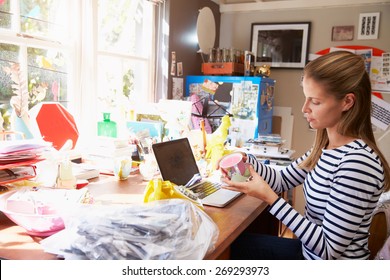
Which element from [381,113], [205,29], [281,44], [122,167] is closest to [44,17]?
[122,167]

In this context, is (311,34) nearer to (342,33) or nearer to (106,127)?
(342,33)

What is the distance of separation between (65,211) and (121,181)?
67 centimetres

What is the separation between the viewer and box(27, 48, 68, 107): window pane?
1.95 meters

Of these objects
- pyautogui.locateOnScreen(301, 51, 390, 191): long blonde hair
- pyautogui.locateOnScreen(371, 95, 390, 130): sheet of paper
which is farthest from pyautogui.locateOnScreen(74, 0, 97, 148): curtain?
pyautogui.locateOnScreen(371, 95, 390, 130): sheet of paper

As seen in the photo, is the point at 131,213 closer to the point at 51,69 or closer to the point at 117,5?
the point at 51,69

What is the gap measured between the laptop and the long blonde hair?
1.77 ft

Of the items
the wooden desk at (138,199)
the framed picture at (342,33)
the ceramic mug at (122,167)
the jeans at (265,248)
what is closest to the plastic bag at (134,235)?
the wooden desk at (138,199)

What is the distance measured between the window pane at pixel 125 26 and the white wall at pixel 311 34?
1101 millimetres

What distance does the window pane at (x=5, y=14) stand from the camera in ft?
5.72

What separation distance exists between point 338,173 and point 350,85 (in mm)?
294

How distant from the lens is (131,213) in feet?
3.14

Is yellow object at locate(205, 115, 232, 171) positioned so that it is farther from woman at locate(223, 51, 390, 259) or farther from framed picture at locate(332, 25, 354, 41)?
framed picture at locate(332, 25, 354, 41)

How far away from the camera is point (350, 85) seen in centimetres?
117
